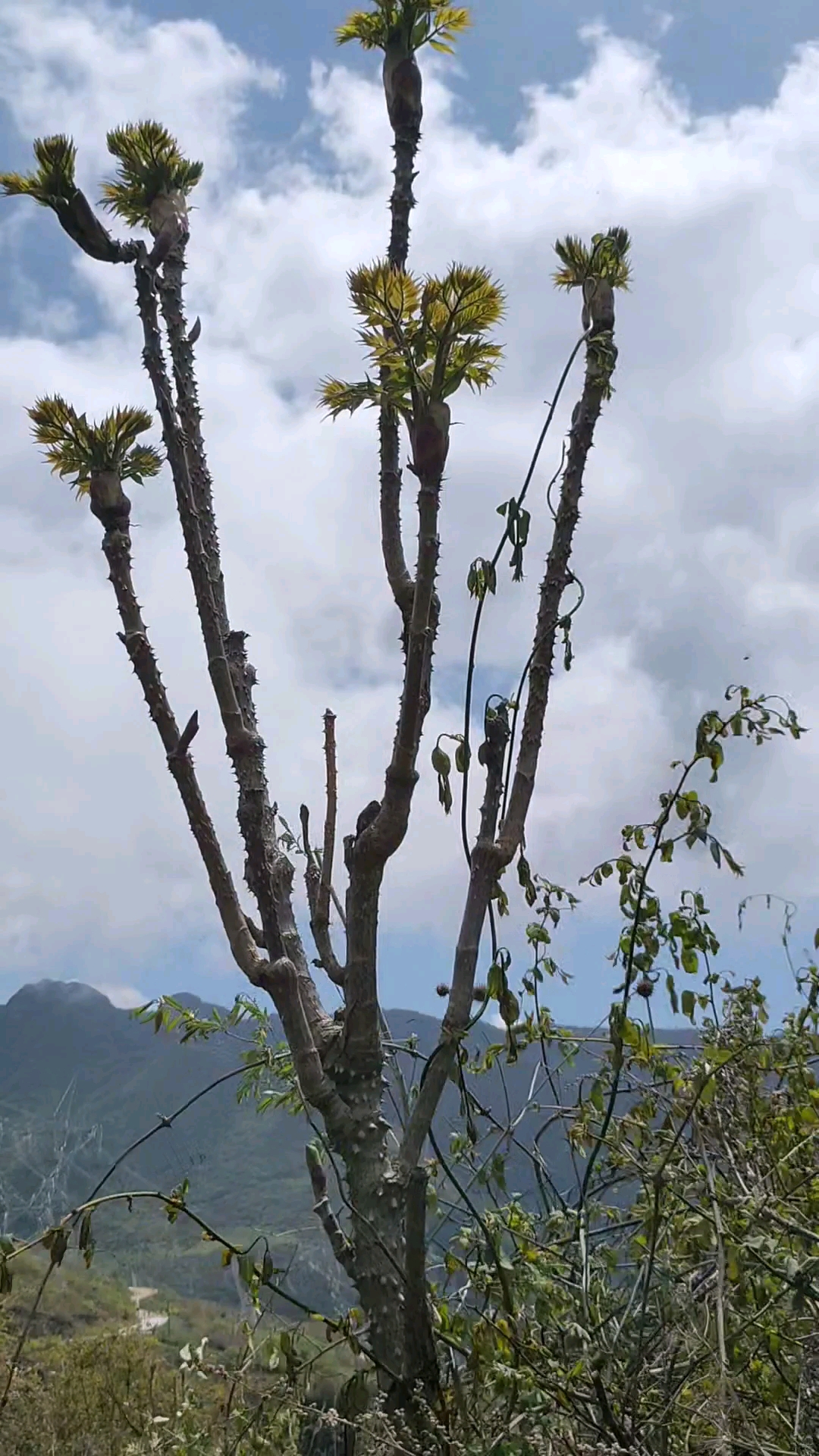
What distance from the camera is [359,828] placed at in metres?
2.95

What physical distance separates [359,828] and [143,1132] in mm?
28312

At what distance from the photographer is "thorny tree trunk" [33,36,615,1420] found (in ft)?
8.68

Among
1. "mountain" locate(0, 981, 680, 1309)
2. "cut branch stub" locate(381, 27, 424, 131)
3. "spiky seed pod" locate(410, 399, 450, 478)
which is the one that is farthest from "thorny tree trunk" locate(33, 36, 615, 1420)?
"cut branch stub" locate(381, 27, 424, 131)

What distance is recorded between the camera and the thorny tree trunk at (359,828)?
2.64 meters

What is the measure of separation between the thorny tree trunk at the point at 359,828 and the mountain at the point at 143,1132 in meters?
0.32

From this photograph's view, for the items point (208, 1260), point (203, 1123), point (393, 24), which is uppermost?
point (393, 24)

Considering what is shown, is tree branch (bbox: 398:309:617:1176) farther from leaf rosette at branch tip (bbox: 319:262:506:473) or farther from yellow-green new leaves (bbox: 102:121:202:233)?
yellow-green new leaves (bbox: 102:121:202:233)

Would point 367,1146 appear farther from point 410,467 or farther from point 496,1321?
point 410,467

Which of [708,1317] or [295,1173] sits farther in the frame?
[295,1173]

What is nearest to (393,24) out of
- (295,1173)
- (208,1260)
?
(208,1260)

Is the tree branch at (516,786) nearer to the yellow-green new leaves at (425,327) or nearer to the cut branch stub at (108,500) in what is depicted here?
the yellow-green new leaves at (425,327)

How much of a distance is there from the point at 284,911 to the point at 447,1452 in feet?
4.57

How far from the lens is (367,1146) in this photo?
113 inches

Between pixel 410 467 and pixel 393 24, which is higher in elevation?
pixel 393 24
